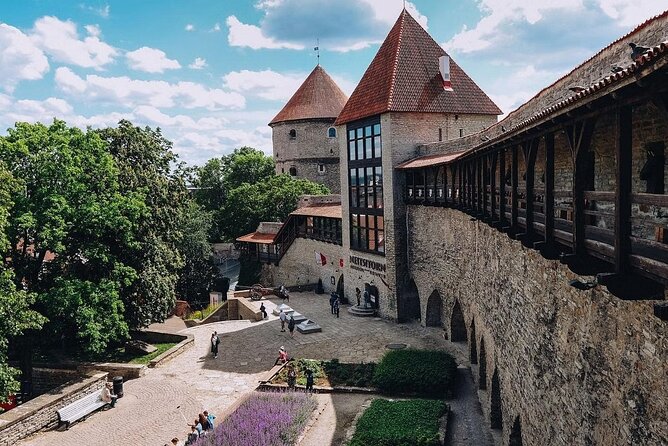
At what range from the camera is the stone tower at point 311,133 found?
45406mm

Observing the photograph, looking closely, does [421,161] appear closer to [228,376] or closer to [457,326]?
[457,326]

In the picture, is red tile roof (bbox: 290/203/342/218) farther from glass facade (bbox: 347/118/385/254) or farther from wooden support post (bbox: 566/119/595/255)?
wooden support post (bbox: 566/119/595/255)

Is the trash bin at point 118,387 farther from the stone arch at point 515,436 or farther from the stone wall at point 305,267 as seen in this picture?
the stone wall at point 305,267

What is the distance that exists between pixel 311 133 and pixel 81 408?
3235 cm

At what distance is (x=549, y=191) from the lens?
22.1ft

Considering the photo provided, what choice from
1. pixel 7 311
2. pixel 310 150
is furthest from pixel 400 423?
pixel 310 150

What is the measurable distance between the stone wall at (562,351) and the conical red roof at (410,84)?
9873mm

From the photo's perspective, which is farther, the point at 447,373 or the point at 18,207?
the point at 18,207

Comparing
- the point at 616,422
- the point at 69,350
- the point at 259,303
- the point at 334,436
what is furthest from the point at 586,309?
the point at 259,303

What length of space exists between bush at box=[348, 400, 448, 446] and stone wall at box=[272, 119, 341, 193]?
1280 inches

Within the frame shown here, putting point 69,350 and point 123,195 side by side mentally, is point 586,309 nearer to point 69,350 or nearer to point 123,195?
point 123,195

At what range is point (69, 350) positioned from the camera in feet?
72.8

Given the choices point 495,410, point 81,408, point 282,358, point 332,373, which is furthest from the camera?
point 282,358

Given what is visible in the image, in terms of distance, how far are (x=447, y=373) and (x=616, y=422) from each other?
420 inches
